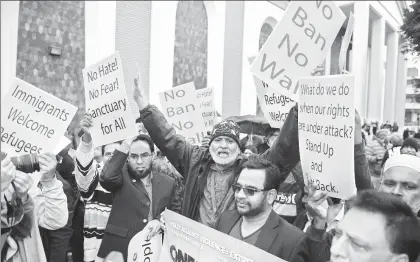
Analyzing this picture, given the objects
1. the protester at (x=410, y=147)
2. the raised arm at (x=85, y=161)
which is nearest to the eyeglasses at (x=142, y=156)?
the raised arm at (x=85, y=161)

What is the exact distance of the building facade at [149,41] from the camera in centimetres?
809

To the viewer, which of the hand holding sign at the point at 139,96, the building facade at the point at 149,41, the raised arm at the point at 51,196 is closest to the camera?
the raised arm at the point at 51,196

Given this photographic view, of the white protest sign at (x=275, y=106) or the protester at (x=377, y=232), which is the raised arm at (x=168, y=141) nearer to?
the white protest sign at (x=275, y=106)

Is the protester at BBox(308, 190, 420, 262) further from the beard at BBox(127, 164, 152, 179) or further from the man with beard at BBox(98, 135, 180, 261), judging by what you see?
the beard at BBox(127, 164, 152, 179)

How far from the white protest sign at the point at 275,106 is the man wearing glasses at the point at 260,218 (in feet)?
4.24

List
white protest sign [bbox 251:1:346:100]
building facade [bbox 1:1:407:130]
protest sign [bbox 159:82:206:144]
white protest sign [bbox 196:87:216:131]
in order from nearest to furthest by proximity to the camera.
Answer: white protest sign [bbox 251:1:346:100] < protest sign [bbox 159:82:206:144] < white protest sign [bbox 196:87:216:131] < building facade [bbox 1:1:407:130]

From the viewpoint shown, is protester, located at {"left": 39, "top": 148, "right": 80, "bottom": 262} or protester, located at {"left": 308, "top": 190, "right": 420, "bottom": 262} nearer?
protester, located at {"left": 308, "top": 190, "right": 420, "bottom": 262}

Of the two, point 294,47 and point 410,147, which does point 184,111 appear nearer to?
point 294,47

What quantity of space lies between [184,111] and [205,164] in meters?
1.64

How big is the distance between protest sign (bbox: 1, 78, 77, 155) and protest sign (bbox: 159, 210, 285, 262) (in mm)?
822

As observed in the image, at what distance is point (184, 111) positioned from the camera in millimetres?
4715

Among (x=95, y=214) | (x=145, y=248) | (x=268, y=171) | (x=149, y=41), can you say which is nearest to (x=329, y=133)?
(x=268, y=171)

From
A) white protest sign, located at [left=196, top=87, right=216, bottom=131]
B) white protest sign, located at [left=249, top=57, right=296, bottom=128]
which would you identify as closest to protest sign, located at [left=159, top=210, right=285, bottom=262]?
white protest sign, located at [left=249, top=57, right=296, bottom=128]

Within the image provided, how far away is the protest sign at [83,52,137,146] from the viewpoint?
3.36m
